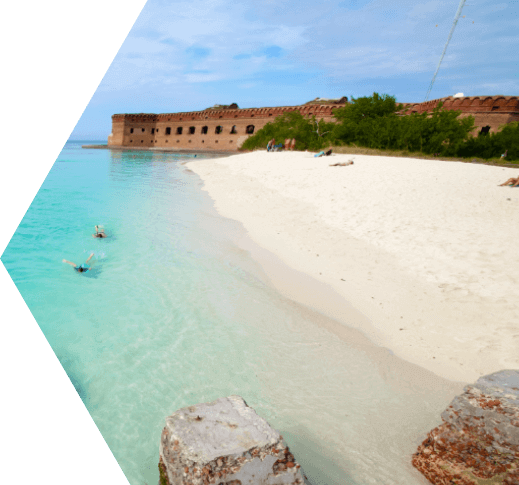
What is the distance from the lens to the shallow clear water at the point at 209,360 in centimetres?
257

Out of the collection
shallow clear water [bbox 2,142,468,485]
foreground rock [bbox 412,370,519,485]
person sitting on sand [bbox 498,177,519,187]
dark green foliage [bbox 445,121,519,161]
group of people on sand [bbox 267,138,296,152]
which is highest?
dark green foliage [bbox 445,121,519,161]

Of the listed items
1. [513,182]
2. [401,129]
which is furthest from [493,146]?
[513,182]

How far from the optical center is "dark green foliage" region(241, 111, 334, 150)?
24.0m

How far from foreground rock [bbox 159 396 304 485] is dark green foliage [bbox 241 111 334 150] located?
73.8ft

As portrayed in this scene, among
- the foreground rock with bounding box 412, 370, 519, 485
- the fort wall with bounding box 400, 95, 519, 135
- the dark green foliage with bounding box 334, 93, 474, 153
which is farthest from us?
the fort wall with bounding box 400, 95, 519, 135

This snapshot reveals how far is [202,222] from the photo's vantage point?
8508 mm

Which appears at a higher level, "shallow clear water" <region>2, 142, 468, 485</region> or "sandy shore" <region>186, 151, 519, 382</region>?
"sandy shore" <region>186, 151, 519, 382</region>

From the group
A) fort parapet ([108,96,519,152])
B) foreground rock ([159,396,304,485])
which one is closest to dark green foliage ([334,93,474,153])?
fort parapet ([108,96,519,152])

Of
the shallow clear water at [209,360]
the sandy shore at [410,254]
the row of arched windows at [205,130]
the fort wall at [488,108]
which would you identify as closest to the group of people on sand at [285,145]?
the fort wall at [488,108]

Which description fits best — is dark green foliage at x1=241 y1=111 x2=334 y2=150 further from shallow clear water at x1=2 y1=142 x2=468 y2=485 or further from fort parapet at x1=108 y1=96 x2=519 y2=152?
shallow clear water at x1=2 y1=142 x2=468 y2=485

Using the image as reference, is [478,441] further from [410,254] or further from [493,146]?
[493,146]

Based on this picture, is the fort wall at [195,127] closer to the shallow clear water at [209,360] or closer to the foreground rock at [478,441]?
the shallow clear water at [209,360]

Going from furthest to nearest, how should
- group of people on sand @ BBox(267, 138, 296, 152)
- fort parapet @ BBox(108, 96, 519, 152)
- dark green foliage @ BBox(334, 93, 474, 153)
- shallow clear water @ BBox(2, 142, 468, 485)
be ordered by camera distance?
1. fort parapet @ BBox(108, 96, 519, 152)
2. group of people on sand @ BBox(267, 138, 296, 152)
3. dark green foliage @ BBox(334, 93, 474, 153)
4. shallow clear water @ BBox(2, 142, 468, 485)

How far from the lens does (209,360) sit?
11.5 feet
